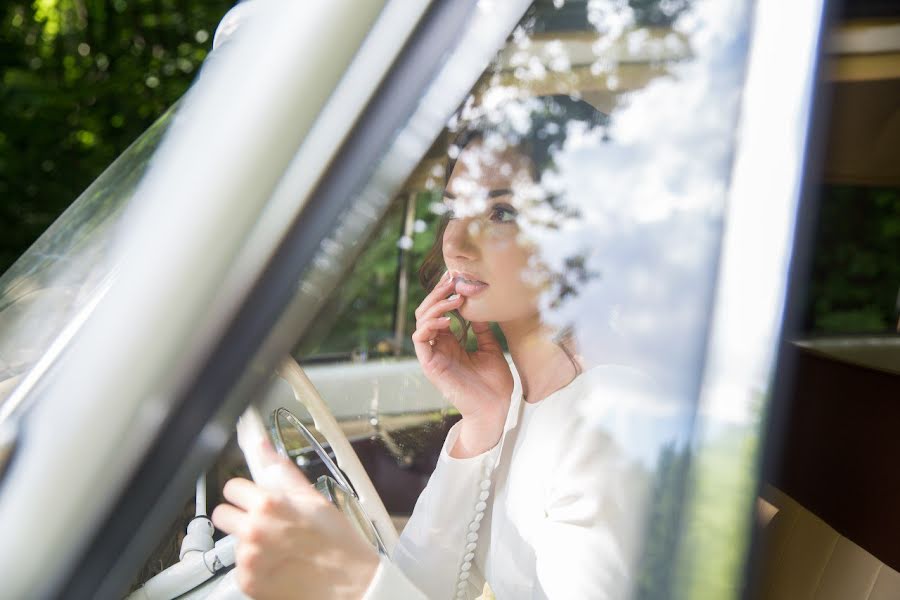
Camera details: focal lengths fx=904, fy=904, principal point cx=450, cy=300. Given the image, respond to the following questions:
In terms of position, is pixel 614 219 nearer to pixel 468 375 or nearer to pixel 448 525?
pixel 468 375

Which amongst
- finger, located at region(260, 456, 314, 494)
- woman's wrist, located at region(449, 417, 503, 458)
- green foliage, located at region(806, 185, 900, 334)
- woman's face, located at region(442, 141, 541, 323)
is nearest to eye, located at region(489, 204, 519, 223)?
woman's face, located at region(442, 141, 541, 323)

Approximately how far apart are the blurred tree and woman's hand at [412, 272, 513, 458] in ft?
13.5

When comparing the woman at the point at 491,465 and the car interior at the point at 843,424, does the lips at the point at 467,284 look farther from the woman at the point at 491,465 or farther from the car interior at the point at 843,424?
the car interior at the point at 843,424

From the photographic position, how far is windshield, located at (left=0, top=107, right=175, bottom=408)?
103cm

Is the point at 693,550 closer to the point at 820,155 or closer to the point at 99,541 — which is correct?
the point at 820,155

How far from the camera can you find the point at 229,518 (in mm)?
917

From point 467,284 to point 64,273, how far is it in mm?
557

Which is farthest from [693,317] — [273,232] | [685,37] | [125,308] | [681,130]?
[125,308]

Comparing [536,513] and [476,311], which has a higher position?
[476,311]

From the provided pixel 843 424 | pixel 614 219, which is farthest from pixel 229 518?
pixel 843 424

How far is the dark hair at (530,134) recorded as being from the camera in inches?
40.0

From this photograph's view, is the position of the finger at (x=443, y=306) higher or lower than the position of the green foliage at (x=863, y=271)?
lower

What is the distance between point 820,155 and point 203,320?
0.63 metres

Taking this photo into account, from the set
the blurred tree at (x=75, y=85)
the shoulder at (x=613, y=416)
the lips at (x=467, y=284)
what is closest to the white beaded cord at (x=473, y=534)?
the shoulder at (x=613, y=416)
